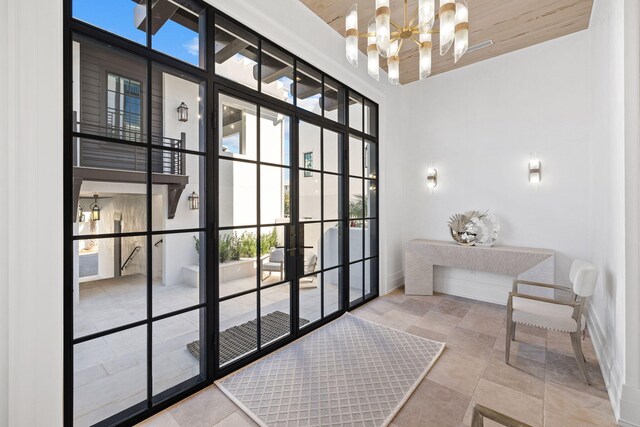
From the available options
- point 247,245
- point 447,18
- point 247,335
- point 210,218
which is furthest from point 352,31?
point 247,335

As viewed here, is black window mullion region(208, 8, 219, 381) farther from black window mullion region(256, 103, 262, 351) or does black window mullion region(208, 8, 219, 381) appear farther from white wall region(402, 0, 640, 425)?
white wall region(402, 0, 640, 425)

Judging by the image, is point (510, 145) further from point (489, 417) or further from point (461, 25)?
point (489, 417)

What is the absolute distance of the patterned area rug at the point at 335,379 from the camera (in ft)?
6.31

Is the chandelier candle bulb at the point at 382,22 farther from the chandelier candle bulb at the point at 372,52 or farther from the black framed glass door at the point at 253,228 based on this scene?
the black framed glass door at the point at 253,228

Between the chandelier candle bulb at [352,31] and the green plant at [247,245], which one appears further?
the green plant at [247,245]

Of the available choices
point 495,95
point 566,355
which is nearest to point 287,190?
point 566,355

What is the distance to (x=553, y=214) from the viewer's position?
3729 mm

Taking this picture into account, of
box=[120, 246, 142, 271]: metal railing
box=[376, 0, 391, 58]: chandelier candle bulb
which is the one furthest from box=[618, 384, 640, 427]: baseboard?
box=[120, 246, 142, 271]: metal railing

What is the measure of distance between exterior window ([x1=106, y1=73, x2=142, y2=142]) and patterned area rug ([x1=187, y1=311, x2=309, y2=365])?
163cm

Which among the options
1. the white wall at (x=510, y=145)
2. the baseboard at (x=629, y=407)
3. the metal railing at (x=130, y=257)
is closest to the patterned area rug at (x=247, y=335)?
the metal railing at (x=130, y=257)

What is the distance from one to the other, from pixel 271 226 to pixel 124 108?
148 centimetres

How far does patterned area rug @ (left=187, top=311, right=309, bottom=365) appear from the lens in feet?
7.86

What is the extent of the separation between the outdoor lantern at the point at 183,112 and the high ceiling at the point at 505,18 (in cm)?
187
